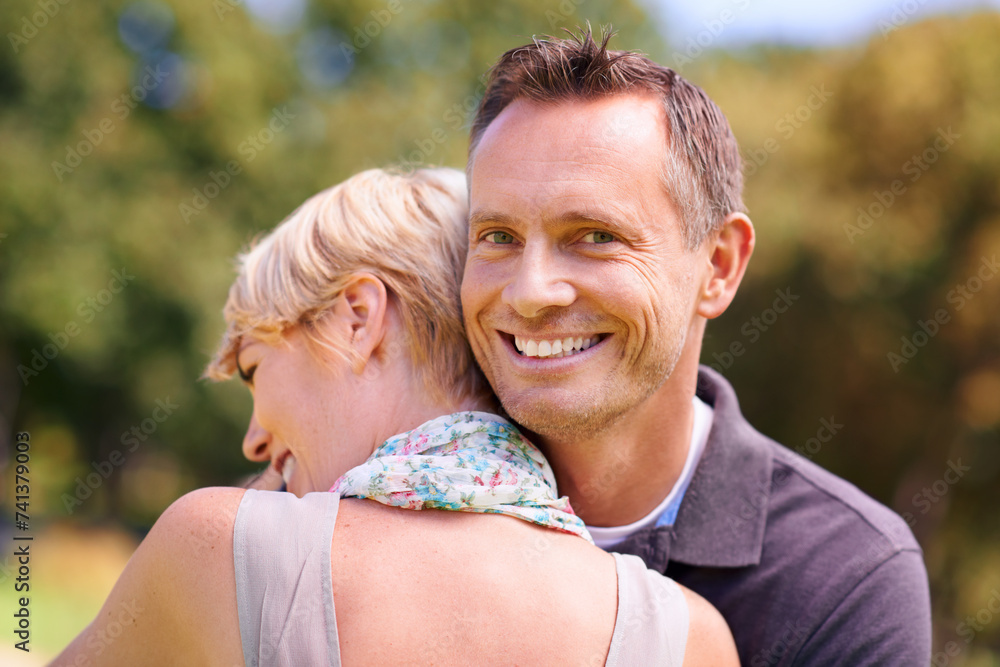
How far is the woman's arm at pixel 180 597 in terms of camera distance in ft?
5.69

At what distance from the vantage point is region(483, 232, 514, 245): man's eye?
7.52 feet

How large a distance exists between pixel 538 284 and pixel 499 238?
0.21m

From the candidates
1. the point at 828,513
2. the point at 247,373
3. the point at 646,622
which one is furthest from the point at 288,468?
the point at 828,513

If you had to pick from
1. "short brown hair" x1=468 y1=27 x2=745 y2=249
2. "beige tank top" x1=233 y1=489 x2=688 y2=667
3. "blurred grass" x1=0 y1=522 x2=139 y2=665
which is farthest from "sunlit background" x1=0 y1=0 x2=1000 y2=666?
"beige tank top" x1=233 y1=489 x2=688 y2=667

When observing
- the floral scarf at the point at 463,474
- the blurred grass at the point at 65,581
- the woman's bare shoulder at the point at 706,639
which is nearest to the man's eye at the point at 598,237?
the floral scarf at the point at 463,474

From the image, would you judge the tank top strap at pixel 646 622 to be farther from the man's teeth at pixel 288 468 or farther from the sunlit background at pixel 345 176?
the sunlit background at pixel 345 176

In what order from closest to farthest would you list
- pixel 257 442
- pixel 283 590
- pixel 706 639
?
pixel 283 590 → pixel 706 639 → pixel 257 442

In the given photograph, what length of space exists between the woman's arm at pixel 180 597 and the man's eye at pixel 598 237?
41.7 inches

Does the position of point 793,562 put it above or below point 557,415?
below

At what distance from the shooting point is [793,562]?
96.9 inches

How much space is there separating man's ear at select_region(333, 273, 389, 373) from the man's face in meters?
0.23

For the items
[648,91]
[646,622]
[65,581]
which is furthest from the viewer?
[65,581]

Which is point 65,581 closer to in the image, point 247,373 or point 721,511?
point 247,373

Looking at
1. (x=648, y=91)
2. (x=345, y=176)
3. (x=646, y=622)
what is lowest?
(x=345, y=176)
